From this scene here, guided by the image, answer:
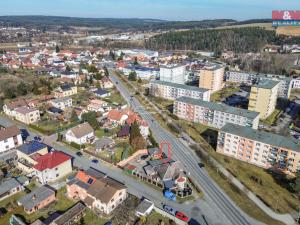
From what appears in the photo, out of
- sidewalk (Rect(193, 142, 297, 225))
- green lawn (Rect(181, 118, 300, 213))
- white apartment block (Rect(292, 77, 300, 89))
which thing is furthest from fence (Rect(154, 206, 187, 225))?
white apartment block (Rect(292, 77, 300, 89))

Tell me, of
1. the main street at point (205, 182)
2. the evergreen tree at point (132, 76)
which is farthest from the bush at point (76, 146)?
the evergreen tree at point (132, 76)

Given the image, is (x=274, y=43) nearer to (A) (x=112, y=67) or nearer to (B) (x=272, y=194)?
(A) (x=112, y=67)

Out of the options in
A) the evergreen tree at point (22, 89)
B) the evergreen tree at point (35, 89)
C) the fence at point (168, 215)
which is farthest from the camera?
the evergreen tree at point (35, 89)

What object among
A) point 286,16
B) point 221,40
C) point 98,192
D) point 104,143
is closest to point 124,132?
point 104,143

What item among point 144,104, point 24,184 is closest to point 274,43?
point 144,104

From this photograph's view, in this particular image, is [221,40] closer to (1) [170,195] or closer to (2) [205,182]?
(2) [205,182]

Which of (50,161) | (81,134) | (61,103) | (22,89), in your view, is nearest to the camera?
(50,161)

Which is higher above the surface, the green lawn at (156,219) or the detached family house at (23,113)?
the detached family house at (23,113)

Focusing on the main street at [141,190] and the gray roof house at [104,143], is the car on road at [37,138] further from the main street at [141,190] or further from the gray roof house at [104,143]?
the gray roof house at [104,143]
